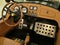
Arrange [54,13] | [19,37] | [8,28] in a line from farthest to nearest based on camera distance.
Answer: [19,37] → [8,28] → [54,13]

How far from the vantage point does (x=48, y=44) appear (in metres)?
2.36

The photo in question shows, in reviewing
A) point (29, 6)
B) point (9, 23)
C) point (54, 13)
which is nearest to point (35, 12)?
point (29, 6)

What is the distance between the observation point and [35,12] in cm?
204

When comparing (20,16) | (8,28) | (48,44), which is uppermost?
(20,16)

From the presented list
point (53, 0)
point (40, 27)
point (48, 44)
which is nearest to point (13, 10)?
point (40, 27)

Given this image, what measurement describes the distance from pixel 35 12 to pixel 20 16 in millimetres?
215

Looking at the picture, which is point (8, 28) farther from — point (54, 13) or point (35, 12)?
point (54, 13)

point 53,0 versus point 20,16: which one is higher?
point 53,0

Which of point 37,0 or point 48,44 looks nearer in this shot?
point 37,0

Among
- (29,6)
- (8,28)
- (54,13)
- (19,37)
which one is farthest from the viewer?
(19,37)

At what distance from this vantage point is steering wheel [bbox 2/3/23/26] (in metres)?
2.05

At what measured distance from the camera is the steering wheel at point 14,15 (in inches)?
80.8

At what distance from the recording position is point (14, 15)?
2.09 meters

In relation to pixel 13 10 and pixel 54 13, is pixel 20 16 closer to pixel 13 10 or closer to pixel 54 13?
pixel 13 10
